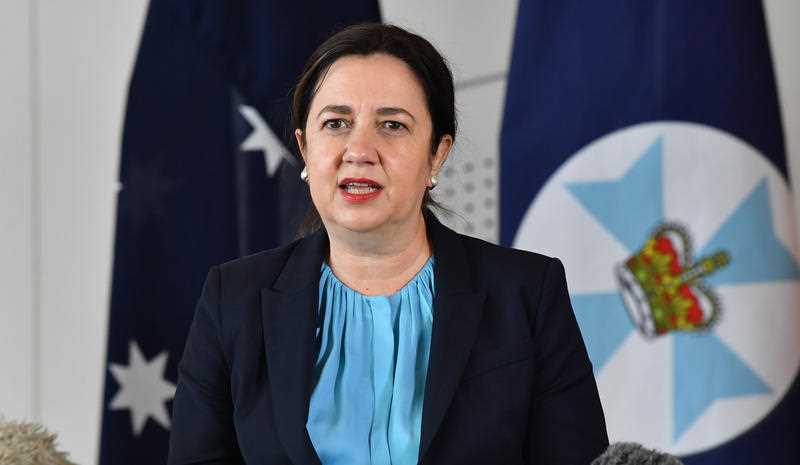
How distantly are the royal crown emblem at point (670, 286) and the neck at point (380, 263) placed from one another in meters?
0.81

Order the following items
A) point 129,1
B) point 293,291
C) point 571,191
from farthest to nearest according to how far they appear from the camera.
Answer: point 129,1
point 571,191
point 293,291

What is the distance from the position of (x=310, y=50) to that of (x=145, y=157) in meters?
0.52

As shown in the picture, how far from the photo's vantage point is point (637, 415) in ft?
6.97

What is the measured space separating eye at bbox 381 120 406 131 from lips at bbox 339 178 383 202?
90 mm

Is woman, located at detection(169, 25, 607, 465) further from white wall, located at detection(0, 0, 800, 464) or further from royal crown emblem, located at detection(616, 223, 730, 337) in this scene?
white wall, located at detection(0, 0, 800, 464)

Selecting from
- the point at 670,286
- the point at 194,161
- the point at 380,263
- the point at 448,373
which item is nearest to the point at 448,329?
the point at 448,373

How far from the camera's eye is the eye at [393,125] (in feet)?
4.49

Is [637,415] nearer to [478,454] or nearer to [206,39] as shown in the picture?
[478,454]

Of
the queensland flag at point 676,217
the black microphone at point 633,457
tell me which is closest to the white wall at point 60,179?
the queensland flag at point 676,217

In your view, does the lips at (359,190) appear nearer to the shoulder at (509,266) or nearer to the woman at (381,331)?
the woman at (381,331)

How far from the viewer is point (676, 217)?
6.88 ft

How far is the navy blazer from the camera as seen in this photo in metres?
1.30

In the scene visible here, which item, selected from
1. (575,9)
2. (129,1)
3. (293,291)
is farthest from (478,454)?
(129,1)

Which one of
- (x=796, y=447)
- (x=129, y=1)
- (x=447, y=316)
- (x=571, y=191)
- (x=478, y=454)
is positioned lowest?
(x=796, y=447)
